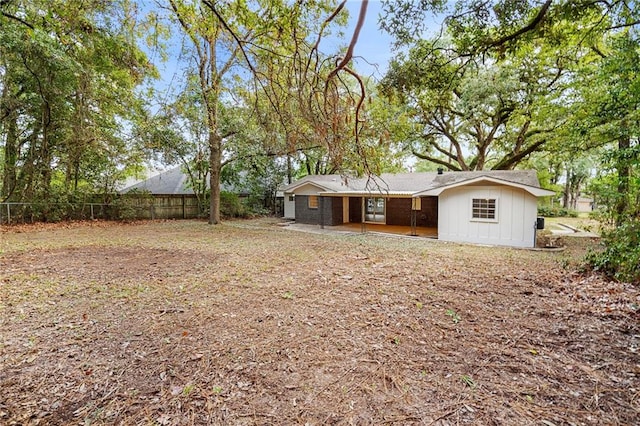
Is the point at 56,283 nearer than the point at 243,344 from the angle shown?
No

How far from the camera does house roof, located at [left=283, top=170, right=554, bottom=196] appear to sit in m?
9.08

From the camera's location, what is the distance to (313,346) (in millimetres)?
3094

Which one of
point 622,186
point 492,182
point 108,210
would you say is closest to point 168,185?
point 108,210

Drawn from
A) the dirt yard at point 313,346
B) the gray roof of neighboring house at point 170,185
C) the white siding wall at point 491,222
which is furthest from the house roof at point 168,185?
the white siding wall at point 491,222

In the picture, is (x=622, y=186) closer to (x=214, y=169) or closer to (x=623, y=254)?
(x=623, y=254)

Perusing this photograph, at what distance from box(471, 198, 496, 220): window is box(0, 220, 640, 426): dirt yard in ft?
12.9

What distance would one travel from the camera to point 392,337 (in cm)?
328

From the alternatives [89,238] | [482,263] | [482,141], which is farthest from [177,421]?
[482,141]

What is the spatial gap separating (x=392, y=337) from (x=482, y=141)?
50.0 ft

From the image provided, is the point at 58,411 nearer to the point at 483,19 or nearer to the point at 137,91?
the point at 483,19

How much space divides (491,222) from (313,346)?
894 cm

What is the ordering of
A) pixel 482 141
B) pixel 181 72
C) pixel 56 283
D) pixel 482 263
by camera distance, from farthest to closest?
1. pixel 482 141
2. pixel 482 263
3. pixel 181 72
4. pixel 56 283

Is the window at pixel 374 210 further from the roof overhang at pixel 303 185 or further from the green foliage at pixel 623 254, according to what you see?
the green foliage at pixel 623 254

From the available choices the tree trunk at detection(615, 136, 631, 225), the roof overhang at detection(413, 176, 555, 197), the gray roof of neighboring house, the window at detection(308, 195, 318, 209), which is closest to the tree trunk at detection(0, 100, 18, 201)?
the gray roof of neighboring house
